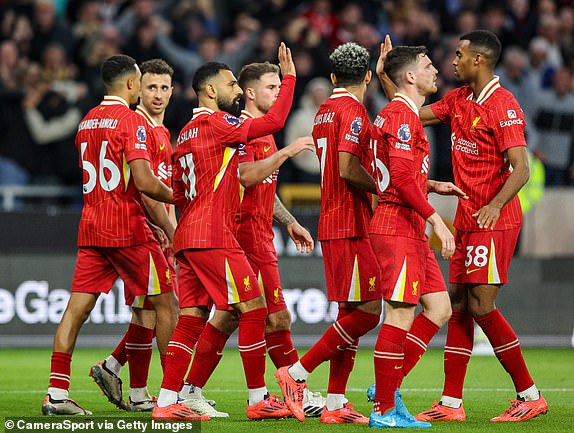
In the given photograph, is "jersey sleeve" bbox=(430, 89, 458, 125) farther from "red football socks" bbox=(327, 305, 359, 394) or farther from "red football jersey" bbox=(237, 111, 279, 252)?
"red football socks" bbox=(327, 305, 359, 394)

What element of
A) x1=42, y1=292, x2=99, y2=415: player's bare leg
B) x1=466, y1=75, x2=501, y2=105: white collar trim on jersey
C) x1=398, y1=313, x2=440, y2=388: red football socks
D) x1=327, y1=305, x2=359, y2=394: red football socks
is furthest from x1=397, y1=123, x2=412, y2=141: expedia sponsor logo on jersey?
x1=42, y1=292, x2=99, y2=415: player's bare leg

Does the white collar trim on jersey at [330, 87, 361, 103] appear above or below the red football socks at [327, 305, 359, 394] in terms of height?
above

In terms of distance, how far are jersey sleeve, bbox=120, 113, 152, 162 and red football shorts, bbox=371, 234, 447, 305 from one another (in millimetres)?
1847

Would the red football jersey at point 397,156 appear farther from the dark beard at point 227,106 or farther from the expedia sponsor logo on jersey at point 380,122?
the dark beard at point 227,106

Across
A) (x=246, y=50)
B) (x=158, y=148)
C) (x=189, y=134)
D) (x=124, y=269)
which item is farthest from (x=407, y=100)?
(x=246, y=50)

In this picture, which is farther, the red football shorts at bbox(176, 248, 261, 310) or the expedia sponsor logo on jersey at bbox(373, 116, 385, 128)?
the red football shorts at bbox(176, 248, 261, 310)

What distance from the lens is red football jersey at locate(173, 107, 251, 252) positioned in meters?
8.10

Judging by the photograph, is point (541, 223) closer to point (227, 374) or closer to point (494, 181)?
point (227, 374)

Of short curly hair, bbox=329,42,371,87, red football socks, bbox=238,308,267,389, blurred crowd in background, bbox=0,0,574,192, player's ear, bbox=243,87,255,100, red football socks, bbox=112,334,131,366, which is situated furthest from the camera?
blurred crowd in background, bbox=0,0,574,192

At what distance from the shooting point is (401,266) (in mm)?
7820

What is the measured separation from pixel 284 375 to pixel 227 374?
3.66 meters

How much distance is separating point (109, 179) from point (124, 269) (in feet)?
2.27

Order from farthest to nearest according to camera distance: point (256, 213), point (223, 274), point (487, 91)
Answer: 1. point (256, 213)
2. point (487, 91)
3. point (223, 274)

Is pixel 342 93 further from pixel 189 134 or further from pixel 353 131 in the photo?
pixel 189 134
